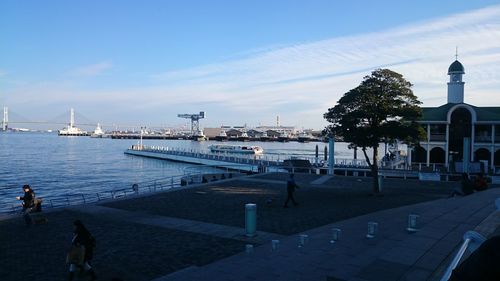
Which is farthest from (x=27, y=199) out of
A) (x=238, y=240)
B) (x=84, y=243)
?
(x=238, y=240)

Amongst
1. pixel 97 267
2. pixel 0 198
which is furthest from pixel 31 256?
pixel 0 198

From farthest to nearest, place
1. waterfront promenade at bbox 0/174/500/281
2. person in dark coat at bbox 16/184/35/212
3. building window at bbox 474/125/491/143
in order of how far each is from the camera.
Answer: building window at bbox 474/125/491/143, person in dark coat at bbox 16/184/35/212, waterfront promenade at bbox 0/174/500/281

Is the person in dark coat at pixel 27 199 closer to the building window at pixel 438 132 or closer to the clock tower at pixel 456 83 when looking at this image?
the building window at pixel 438 132

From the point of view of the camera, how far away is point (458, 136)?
3797 centimetres

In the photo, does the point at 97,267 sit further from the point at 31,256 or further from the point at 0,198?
the point at 0,198

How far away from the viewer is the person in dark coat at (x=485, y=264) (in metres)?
2.44

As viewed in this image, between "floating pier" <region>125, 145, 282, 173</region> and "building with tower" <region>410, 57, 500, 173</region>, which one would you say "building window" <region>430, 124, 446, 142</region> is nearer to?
"building with tower" <region>410, 57, 500, 173</region>

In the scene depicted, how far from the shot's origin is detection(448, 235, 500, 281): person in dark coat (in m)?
2.44

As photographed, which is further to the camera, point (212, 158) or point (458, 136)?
point (212, 158)

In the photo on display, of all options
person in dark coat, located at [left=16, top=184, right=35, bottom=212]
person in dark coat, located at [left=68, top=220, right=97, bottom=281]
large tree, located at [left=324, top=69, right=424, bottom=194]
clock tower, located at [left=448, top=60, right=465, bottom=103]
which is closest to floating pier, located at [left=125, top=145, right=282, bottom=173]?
clock tower, located at [left=448, top=60, right=465, bottom=103]

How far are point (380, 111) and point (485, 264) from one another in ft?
64.0

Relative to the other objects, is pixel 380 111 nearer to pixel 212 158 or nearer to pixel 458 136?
pixel 458 136

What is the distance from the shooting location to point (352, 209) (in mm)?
17219

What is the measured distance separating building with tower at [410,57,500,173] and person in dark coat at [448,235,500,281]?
119 feet
